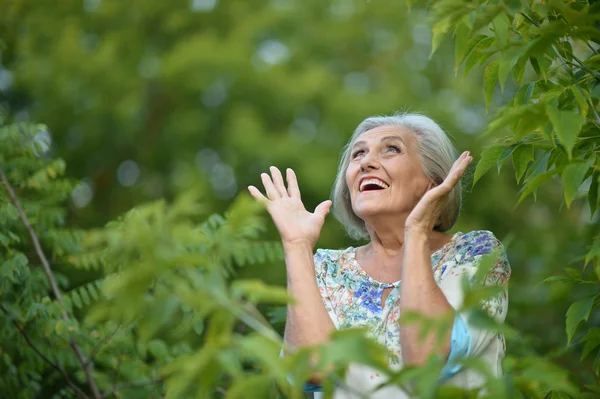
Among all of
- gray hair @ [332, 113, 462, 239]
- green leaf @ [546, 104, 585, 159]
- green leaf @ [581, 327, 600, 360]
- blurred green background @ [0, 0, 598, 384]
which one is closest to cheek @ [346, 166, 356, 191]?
gray hair @ [332, 113, 462, 239]

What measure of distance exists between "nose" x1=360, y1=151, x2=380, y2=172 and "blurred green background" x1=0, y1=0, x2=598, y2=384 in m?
7.57

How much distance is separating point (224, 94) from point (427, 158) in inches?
438

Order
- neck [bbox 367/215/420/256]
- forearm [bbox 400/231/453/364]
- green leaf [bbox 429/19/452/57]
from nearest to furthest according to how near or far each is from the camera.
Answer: green leaf [bbox 429/19/452/57] < forearm [bbox 400/231/453/364] < neck [bbox 367/215/420/256]

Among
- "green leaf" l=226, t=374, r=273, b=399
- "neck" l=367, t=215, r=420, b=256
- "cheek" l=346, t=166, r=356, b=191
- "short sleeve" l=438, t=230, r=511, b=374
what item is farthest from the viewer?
"cheek" l=346, t=166, r=356, b=191

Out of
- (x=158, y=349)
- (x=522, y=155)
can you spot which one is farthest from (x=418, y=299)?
(x=158, y=349)

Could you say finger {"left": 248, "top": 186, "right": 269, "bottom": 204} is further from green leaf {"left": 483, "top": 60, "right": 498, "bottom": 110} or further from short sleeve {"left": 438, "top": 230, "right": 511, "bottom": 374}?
green leaf {"left": 483, "top": 60, "right": 498, "bottom": 110}

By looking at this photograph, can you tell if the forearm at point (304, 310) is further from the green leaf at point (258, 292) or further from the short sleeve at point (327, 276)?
the green leaf at point (258, 292)

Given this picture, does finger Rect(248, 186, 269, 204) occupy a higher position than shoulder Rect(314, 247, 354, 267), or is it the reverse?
finger Rect(248, 186, 269, 204)

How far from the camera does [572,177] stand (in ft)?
6.73

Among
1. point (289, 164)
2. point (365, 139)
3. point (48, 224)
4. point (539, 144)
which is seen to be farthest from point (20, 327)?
point (289, 164)

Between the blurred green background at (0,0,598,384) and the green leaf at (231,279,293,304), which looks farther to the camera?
the blurred green background at (0,0,598,384)

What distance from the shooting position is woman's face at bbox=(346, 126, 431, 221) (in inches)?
118

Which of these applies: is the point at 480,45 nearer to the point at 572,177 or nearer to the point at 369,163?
the point at 572,177

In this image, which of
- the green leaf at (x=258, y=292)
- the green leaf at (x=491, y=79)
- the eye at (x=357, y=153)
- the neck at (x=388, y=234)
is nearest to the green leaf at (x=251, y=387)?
the green leaf at (x=258, y=292)
